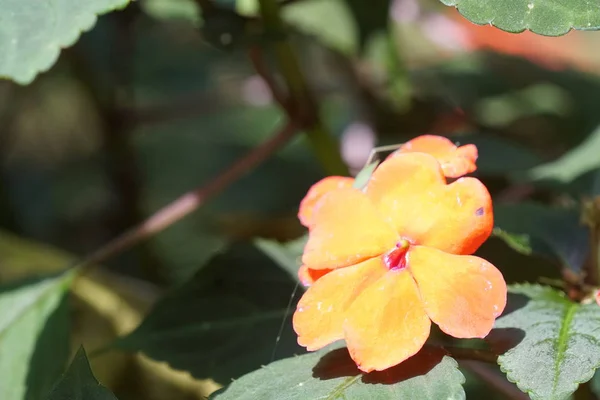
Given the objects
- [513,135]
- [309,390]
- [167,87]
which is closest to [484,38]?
[513,135]

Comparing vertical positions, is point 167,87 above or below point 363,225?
below

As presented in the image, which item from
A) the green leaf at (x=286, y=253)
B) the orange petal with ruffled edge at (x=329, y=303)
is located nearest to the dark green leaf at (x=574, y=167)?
the green leaf at (x=286, y=253)

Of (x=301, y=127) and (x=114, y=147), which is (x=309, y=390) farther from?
(x=114, y=147)

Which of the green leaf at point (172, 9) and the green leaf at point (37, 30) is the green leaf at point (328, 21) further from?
the green leaf at point (37, 30)

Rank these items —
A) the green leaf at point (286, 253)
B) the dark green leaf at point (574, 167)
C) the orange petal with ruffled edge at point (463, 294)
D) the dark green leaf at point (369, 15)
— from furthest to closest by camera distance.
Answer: the dark green leaf at point (369, 15) → the dark green leaf at point (574, 167) → the green leaf at point (286, 253) → the orange petal with ruffled edge at point (463, 294)

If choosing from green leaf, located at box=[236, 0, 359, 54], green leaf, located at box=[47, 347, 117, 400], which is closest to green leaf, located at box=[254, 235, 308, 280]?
green leaf, located at box=[47, 347, 117, 400]

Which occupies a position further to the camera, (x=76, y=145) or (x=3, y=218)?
(x=76, y=145)

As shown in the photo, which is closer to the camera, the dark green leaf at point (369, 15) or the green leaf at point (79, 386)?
the green leaf at point (79, 386)
